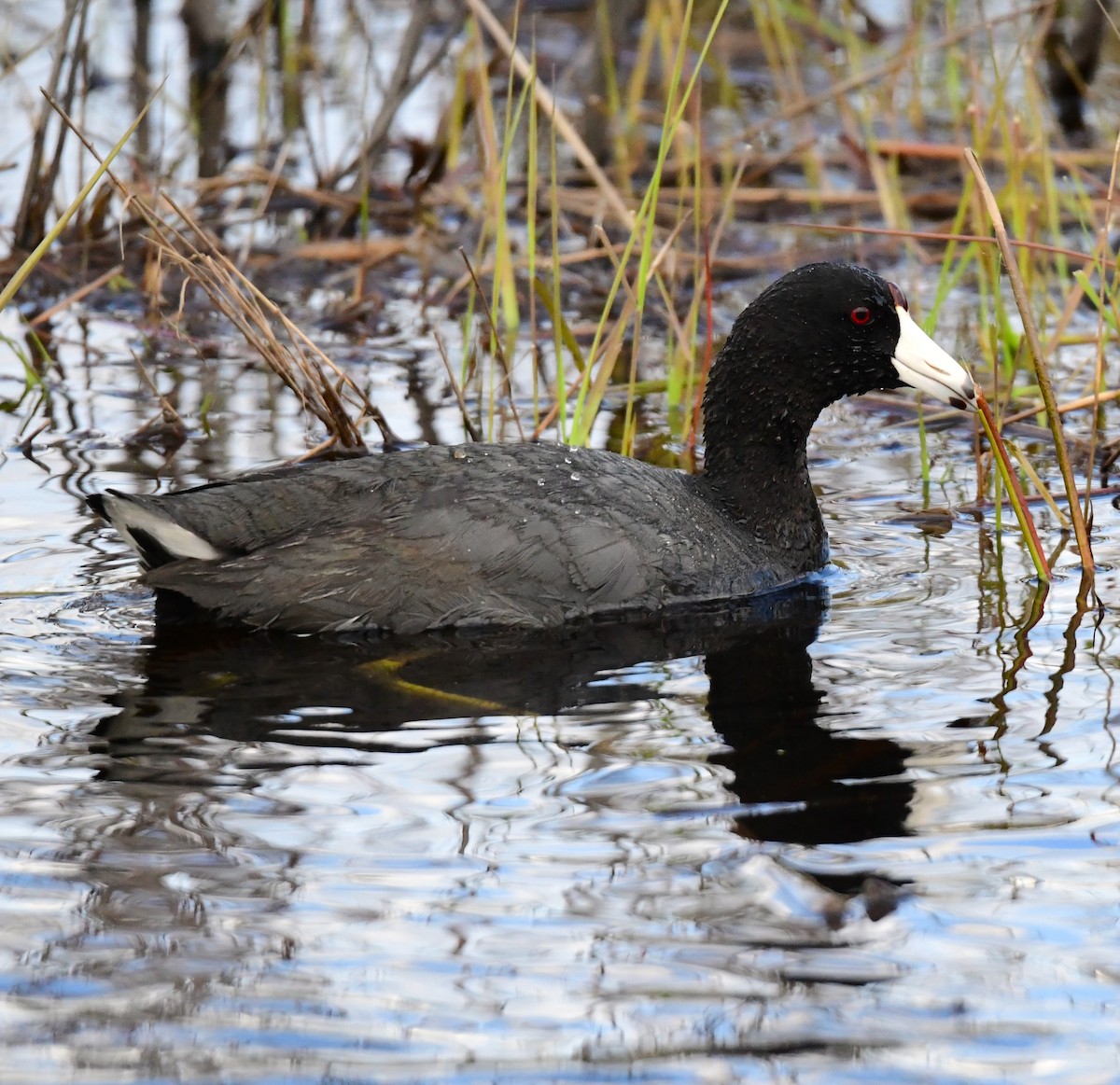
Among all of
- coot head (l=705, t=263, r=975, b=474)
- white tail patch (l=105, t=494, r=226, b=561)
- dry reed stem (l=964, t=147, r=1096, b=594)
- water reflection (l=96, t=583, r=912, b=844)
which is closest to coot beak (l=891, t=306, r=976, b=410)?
coot head (l=705, t=263, r=975, b=474)

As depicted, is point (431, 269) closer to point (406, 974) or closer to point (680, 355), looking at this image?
point (680, 355)

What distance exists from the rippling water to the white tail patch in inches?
8.1

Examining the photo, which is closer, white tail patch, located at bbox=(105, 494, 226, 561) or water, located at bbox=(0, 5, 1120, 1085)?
water, located at bbox=(0, 5, 1120, 1085)

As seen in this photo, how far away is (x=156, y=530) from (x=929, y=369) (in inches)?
79.5

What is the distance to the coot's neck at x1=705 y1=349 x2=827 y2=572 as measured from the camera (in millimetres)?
4898

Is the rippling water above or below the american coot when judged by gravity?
below

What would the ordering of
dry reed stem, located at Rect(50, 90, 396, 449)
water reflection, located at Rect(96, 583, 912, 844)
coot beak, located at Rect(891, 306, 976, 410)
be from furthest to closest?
dry reed stem, located at Rect(50, 90, 396, 449), coot beak, located at Rect(891, 306, 976, 410), water reflection, located at Rect(96, 583, 912, 844)

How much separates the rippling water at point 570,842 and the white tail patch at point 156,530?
0.20m

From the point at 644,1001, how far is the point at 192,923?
752mm

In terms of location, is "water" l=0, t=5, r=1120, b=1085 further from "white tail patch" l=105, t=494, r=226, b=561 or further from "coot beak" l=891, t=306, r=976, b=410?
"coot beak" l=891, t=306, r=976, b=410

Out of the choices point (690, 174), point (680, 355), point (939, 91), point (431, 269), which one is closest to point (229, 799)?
point (680, 355)

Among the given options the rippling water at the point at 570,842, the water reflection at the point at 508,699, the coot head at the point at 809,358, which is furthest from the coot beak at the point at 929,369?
the water reflection at the point at 508,699

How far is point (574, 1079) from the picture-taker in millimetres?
2518

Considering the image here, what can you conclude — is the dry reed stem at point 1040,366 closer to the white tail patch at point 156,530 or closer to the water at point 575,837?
the water at point 575,837
